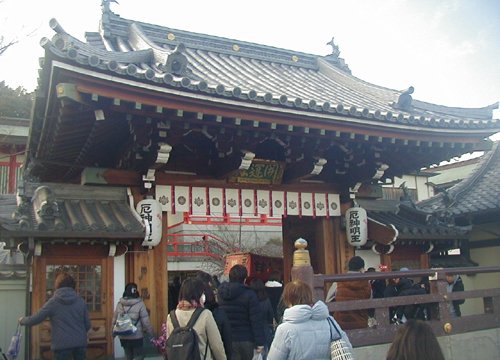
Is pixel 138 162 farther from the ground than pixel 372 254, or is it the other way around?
pixel 138 162

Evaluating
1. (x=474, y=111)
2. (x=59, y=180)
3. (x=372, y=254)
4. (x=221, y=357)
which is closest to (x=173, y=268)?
(x=59, y=180)

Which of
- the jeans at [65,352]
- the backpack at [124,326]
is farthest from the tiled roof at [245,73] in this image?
the jeans at [65,352]

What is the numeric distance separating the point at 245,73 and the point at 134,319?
5961 mm

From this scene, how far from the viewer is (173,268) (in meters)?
25.0

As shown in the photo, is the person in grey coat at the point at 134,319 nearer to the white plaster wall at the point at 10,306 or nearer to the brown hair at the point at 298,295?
the brown hair at the point at 298,295

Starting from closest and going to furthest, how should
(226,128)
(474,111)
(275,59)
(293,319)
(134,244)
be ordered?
(293,319), (226,128), (134,244), (474,111), (275,59)

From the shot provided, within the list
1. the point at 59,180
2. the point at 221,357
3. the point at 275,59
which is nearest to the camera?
the point at 221,357

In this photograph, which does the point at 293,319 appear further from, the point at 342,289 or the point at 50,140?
the point at 50,140

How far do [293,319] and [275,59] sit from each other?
951cm

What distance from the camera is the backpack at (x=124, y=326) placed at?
631 centimetres

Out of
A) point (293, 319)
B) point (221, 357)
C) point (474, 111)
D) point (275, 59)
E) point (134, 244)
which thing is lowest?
point (221, 357)

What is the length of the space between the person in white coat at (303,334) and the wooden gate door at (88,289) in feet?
14.7

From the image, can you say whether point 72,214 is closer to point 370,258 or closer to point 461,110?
point 370,258

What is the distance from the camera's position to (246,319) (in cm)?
554
